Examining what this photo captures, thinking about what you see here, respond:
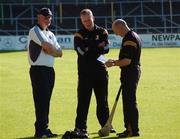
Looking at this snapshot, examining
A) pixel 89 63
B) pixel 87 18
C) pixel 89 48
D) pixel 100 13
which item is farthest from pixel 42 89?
pixel 100 13

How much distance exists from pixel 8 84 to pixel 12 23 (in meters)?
34.8

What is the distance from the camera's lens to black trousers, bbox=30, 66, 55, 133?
10.2 m

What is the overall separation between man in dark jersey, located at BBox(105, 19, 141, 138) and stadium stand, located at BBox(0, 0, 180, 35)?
1683 inches

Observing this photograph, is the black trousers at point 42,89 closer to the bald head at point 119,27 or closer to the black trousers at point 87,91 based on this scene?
the black trousers at point 87,91

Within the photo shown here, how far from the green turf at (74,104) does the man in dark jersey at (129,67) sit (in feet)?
1.05

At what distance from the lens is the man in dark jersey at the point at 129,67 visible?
1008cm

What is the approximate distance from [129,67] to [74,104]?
16.9ft

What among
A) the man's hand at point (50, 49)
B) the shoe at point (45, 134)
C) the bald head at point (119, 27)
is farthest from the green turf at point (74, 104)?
the bald head at point (119, 27)

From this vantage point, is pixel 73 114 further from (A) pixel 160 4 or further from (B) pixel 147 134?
(A) pixel 160 4

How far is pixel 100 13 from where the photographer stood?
56312 mm

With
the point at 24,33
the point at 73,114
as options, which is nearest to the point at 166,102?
the point at 73,114

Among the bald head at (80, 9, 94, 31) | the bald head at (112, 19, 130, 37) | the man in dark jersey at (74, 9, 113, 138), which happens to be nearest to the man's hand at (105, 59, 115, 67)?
the man in dark jersey at (74, 9, 113, 138)

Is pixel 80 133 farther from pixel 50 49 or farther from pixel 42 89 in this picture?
Result: pixel 50 49

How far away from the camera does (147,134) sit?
10.6 metres
